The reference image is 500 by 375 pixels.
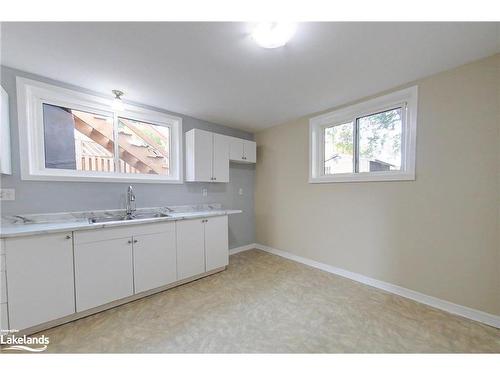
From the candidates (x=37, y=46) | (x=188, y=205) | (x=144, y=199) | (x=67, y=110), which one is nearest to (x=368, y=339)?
(x=188, y=205)

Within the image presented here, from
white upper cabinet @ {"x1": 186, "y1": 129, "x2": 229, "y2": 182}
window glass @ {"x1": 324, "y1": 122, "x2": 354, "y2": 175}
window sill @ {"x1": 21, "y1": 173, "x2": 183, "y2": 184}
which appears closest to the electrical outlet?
window sill @ {"x1": 21, "y1": 173, "x2": 183, "y2": 184}

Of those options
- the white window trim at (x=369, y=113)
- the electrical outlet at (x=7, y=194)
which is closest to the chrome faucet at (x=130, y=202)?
the electrical outlet at (x=7, y=194)

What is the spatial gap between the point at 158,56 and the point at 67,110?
1.43 m

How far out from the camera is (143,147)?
2.68 meters

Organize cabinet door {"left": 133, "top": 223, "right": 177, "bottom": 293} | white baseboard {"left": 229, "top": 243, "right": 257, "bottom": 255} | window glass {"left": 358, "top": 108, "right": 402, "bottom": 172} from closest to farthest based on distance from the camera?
cabinet door {"left": 133, "top": 223, "right": 177, "bottom": 293}, window glass {"left": 358, "top": 108, "right": 402, "bottom": 172}, white baseboard {"left": 229, "top": 243, "right": 257, "bottom": 255}

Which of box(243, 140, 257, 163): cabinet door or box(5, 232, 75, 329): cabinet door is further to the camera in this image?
box(243, 140, 257, 163): cabinet door

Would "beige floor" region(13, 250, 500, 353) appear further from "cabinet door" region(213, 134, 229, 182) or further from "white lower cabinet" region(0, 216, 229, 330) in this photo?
"cabinet door" region(213, 134, 229, 182)

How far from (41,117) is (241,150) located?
242cm

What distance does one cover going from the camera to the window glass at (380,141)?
2.22 meters

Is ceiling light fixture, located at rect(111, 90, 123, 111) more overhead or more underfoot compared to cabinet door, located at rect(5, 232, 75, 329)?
more overhead

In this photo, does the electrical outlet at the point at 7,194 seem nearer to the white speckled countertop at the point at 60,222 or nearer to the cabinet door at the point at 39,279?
the white speckled countertop at the point at 60,222

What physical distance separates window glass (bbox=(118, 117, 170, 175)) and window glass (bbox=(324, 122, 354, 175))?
2.43 metres

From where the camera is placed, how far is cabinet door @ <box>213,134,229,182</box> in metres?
2.98

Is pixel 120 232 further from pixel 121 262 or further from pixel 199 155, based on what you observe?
pixel 199 155
